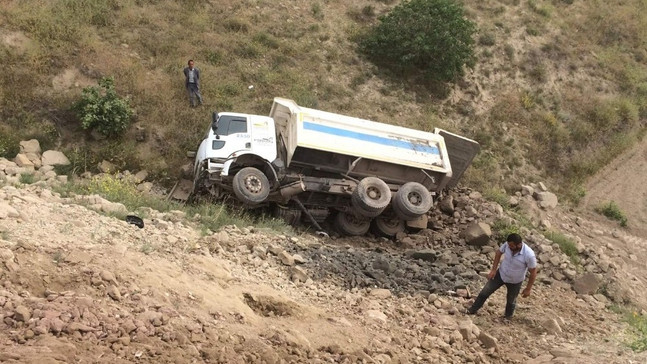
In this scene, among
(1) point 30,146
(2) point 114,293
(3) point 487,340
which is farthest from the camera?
(1) point 30,146

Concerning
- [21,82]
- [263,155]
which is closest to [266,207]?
[263,155]

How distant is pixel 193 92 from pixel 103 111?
218cm

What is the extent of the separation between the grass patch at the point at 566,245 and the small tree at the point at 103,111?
369 inches

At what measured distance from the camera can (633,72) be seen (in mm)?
18609

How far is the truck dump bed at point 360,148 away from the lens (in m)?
10.5

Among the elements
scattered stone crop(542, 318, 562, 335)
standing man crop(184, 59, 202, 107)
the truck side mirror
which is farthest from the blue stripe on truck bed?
scattered stone crop(542, 318, 562, 335)

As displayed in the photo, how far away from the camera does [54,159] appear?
38.9 ft

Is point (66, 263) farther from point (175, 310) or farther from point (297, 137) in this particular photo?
point (297, 137)

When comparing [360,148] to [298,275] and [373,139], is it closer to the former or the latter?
[373,139]

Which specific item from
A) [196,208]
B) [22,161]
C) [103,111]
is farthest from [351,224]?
[22,161]

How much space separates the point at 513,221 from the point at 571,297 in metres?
2.70

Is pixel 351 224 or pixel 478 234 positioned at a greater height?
pixel 478 234

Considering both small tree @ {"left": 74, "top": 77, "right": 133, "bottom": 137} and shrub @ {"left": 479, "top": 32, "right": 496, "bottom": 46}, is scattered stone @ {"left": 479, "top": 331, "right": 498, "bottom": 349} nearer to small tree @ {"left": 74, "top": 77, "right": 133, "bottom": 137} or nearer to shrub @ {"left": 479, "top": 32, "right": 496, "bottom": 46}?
small tree @ {"left": 74, "top": 77, "right": 133, "bottom": 137}

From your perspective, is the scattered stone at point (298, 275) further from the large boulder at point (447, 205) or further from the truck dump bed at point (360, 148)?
the large boulder at point (447, 205)
